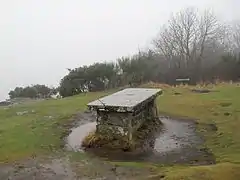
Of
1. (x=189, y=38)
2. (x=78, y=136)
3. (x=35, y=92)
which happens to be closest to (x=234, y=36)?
(x=189, y=38)

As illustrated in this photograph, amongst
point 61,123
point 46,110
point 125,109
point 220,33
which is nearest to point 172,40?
point 220,33

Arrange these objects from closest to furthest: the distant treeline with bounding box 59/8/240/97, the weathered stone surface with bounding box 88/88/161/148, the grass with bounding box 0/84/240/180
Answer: the grass with bounding box 0/84/240/180 < the weathered stone surface with bounding box 88/88/161/148 < the distant treeline with bounding box 59/8/240/97

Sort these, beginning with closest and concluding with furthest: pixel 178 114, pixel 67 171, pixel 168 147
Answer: pixel 67 171, pixel 168 147, pixel 178 114

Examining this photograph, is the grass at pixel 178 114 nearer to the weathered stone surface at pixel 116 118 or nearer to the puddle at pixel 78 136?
the puddle at pixel 78 136

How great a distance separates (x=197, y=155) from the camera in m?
8.26

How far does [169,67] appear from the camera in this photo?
28.7 meters

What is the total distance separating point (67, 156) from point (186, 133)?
394 centimetres

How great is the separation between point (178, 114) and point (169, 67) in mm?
15598

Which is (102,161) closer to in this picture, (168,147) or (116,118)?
(116,118)

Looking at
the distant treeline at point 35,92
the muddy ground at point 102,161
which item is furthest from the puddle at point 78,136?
the distant treeline at point 35,92

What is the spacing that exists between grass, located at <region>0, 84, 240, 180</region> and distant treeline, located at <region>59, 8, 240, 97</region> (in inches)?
211

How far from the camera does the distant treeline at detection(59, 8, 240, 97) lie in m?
22.8

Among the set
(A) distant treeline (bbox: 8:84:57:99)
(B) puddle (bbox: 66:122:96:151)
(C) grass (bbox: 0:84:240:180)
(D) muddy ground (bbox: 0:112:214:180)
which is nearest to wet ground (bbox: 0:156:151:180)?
(D) muddy ground (bbox: 0:112:214:180)

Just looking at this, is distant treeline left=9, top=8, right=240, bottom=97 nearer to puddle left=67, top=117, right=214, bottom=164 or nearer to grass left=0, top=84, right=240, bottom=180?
grass left=0, top=84, right=240, bottom=180
